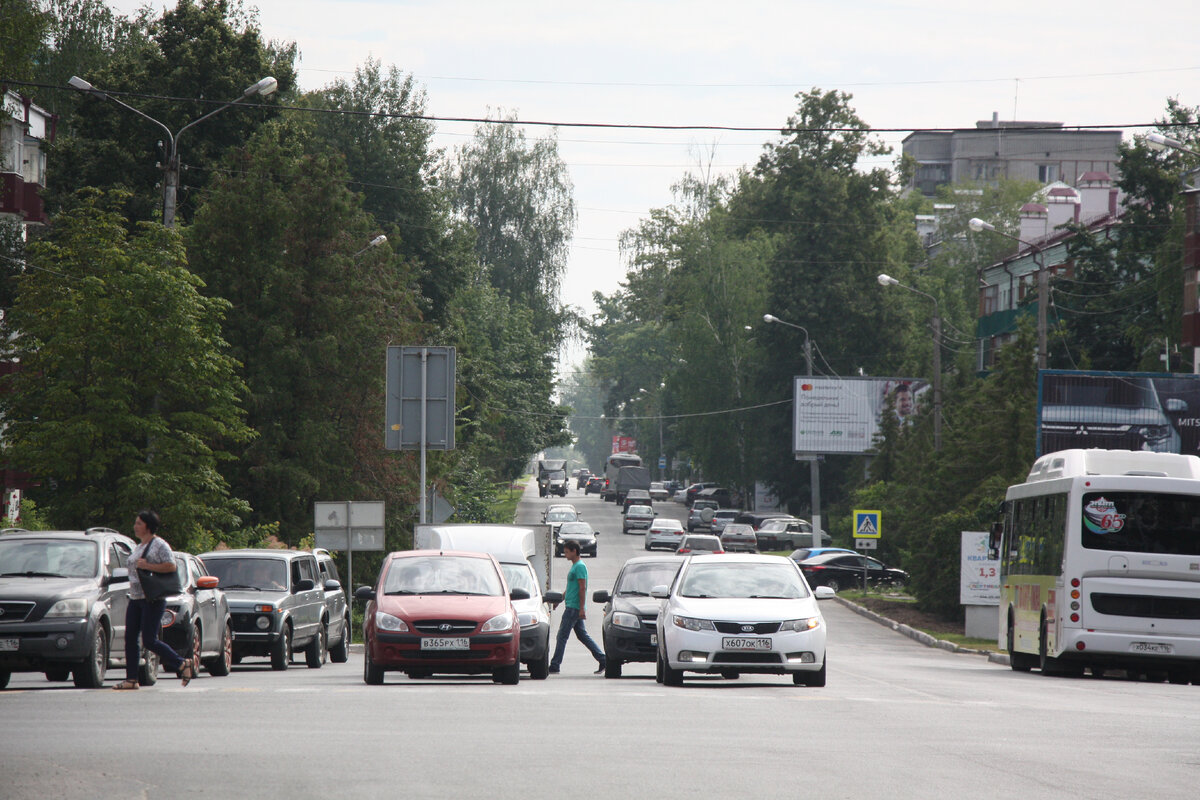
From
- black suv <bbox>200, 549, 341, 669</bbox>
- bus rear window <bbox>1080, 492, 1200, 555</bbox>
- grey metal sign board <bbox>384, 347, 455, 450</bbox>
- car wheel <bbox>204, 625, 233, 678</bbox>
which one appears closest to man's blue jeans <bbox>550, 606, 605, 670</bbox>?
black suv <bbox>200, 549, 341, 669</bbox>

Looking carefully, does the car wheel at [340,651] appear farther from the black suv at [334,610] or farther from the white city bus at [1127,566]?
the white city bus at [1127,566]

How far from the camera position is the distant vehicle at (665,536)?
72750 millimetres

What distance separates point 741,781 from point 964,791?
1301 millimetres

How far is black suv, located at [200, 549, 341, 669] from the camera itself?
23.8m

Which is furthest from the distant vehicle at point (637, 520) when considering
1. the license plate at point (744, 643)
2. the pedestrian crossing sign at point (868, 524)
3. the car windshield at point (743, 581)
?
the license plate at point (744, 643)

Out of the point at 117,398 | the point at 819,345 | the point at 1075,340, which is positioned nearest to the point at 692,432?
the point at 819,345

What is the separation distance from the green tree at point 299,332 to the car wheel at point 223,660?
19207 mm

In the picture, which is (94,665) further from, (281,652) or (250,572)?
(250,572)

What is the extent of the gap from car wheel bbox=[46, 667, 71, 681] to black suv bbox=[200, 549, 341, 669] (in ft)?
19.0

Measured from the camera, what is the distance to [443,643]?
18453 mm

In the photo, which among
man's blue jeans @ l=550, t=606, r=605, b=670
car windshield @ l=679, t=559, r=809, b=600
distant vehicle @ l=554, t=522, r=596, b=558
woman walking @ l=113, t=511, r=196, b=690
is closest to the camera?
woman walking @ l=113, t=511, r=196, b=690

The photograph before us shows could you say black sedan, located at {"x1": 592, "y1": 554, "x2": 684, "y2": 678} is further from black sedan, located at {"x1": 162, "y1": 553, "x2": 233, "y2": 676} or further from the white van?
black sedan, located at {"x1": 162, "y1": 553, "x2": 233, "y2": 676}

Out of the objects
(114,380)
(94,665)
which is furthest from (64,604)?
(114,380)

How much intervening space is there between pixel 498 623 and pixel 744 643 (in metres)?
2.84
